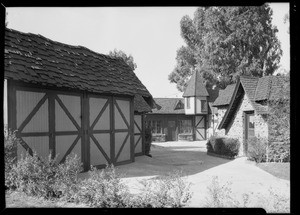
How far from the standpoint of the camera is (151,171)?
37.2ft

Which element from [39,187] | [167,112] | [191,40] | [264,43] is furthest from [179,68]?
[39,187]

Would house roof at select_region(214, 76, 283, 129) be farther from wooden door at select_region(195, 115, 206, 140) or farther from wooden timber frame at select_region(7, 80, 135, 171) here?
wooden door at select_region(195, 115, 206, 140)

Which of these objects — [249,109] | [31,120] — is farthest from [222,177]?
[31,120]

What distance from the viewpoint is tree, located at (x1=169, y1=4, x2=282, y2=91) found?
29536 mm

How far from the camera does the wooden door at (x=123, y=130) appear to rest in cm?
1220

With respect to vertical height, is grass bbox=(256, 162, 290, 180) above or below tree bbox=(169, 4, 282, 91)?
below

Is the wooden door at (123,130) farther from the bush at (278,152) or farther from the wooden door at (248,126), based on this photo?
the wooden door at (248,126)

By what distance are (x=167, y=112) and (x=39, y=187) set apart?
26.1m

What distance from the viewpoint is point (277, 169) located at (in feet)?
38.2

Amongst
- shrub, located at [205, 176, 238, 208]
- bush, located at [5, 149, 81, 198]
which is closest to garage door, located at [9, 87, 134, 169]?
bush, located at [5, 149, 81, 198]

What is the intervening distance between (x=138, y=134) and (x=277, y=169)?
26.4ft

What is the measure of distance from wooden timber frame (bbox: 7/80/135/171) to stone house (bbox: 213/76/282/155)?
6922mm

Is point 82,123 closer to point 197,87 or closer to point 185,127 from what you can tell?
point 197,87
